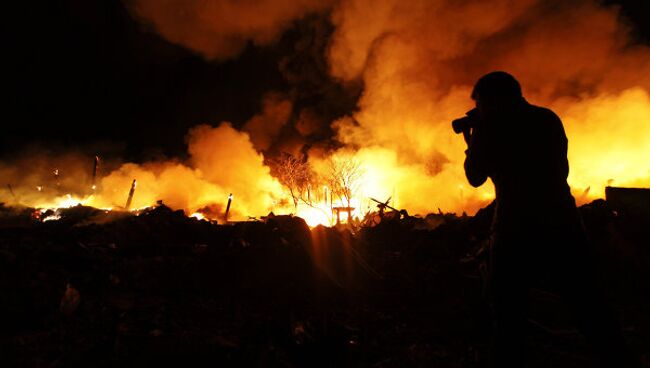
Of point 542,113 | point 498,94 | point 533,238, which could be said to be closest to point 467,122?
point 498,94

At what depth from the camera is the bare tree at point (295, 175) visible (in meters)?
30.6

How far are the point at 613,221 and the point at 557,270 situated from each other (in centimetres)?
431

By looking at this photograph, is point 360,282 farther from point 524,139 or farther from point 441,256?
point 524,139

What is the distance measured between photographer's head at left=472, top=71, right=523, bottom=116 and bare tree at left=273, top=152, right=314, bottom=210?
27.3 m

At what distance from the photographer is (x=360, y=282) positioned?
4555 mm

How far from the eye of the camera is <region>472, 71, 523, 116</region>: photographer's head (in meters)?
2.30

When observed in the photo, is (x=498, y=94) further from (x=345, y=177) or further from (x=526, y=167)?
(x=345, y=177)

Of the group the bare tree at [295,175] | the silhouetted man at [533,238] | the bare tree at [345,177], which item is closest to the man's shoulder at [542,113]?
the silhouetted man at [533,238]

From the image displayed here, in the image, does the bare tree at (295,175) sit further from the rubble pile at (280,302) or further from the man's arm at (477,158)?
the man's arm at (477,158)

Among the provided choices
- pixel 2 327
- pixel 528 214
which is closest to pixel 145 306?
pixel 2 327

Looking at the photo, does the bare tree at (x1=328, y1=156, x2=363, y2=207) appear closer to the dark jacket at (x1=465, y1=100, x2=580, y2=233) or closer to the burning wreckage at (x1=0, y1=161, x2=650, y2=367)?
the burning wreckage at (x1=0, y1=161, x2=650, y2=367)

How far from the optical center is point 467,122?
2.59 meters

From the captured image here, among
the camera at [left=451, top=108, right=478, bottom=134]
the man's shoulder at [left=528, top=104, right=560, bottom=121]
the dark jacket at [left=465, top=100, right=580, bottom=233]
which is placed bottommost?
the dark jacket at [left=465, top=100, right=580, bottom=233]

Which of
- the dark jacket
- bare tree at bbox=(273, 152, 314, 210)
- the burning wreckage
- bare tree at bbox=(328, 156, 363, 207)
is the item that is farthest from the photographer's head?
bare tree at bbox=(273, 152, 314, 210)
